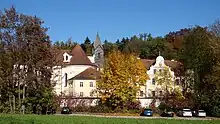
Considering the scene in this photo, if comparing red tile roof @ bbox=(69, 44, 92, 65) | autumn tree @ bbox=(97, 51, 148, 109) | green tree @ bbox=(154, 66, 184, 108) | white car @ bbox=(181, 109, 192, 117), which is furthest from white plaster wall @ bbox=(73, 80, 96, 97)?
white car @ bbox=(181, 109, 192, 117)

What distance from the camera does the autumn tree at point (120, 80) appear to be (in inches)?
2242

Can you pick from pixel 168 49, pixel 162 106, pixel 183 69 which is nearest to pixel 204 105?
pixel 162 106

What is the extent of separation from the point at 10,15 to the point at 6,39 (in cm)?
282

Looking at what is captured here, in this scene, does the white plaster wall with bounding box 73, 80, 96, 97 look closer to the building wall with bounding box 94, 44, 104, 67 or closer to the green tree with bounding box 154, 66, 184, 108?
the building wall with bounding box 94, 44, 104, 67

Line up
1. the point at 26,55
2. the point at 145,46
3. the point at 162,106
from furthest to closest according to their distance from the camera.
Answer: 1. the point at 145,46
2. the point at 162,106
3. the point at 26,55

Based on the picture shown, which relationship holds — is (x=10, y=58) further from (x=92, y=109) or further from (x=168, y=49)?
(x=168, y=49)

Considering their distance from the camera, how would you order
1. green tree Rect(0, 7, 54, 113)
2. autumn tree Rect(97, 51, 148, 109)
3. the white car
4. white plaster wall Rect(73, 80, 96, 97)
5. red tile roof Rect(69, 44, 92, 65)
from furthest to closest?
red tile roof Rect(69, 44, 92, 65) < white plaster wall Rect(73, 80, 96, 97) < autumn tree Rect(97, 51, 148, 109) < the white car < green tree Rect(0, 7, 54, 113)

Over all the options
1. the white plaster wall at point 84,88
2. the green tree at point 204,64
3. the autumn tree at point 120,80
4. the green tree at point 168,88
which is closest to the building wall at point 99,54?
the white plaster wall at point 84,88

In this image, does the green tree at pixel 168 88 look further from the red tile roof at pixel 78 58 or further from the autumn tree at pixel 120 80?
the red tile roof at pixel 78 58

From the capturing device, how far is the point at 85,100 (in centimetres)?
6156

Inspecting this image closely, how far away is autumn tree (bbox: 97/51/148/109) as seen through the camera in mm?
56938

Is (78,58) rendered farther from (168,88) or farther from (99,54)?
(168,88)

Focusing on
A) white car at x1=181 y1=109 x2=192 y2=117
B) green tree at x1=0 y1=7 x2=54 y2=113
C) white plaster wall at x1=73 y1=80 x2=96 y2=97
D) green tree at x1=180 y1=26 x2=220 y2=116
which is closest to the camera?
green tree at x1=0 y1=7 x2=54 y2=113

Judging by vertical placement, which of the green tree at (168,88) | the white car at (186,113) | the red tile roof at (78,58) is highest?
the red tile roof at (78,58)
